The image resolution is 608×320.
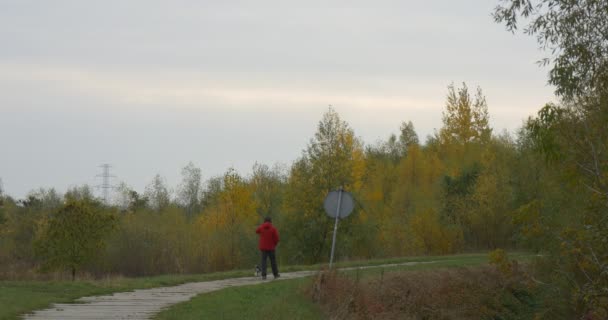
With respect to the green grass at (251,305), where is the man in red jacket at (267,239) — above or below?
above

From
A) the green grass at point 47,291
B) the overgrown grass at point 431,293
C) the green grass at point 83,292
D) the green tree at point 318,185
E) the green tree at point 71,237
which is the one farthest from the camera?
the green tree at point 318,185

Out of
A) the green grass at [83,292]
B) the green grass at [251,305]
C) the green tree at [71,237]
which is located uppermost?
the green tree at [71,237]

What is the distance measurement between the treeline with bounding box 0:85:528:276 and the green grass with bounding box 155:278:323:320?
11.5 metres

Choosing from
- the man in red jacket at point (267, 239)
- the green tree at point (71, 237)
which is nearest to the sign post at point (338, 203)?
the man in red jacket at point (267, 239)

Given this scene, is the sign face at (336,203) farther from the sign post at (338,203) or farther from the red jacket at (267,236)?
the red jacket at (267,236)

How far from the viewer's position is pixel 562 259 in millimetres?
25984

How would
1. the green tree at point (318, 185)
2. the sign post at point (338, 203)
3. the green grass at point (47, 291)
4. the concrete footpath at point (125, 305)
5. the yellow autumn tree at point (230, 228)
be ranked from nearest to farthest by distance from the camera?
1. the concrete footpath at point (125, 305)
2. the green grass at point (47, 291)
3. the sign post at point (338, 203)
4. the yellow autumn tree at point (230, 228)
5. the green tree at point (318, 185)

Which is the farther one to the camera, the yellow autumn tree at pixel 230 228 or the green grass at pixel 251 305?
the yellow autumn tree at pixel 230 228

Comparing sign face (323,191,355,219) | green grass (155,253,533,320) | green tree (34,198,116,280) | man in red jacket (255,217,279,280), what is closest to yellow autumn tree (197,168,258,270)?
green tree (34,198,116,280)

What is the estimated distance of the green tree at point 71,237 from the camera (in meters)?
32.4

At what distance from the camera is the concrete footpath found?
18.0m

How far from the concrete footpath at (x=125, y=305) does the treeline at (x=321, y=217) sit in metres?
9.01

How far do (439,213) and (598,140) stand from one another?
121 ft

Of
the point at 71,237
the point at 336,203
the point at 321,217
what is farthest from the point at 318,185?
the point at 336,203
